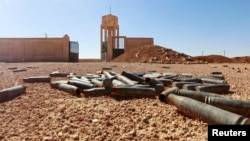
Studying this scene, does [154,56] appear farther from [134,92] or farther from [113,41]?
[134,92]

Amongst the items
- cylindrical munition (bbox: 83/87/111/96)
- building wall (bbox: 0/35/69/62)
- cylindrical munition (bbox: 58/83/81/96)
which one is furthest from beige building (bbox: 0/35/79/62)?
cylindrical munition (bbox: 83/87/111/96)

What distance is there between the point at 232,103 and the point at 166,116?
3.32 ft

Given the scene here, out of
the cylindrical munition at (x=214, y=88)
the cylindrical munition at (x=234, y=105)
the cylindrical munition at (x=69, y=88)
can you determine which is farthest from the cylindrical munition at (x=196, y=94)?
the cylindrical munition at (x=69, y=88)

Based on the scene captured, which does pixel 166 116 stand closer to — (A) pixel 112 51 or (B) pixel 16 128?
(B) pixel 16 128

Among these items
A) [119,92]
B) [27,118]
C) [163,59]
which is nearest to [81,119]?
[27,118]

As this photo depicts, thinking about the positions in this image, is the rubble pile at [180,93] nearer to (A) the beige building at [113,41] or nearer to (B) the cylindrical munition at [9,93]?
(B) the cylindrical munition at [9,93]

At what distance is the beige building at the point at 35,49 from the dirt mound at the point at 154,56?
6702 mm

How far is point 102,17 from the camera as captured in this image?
35625 mm

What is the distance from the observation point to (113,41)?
33750mm

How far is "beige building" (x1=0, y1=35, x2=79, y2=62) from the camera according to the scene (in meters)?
31.9

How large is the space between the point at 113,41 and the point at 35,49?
28.7ft

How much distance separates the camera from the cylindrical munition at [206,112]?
329 centimetres

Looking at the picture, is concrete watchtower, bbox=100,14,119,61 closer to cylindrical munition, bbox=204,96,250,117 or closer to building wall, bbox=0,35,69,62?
building wall, bbox=0,35,69,62

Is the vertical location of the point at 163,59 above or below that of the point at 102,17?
below
